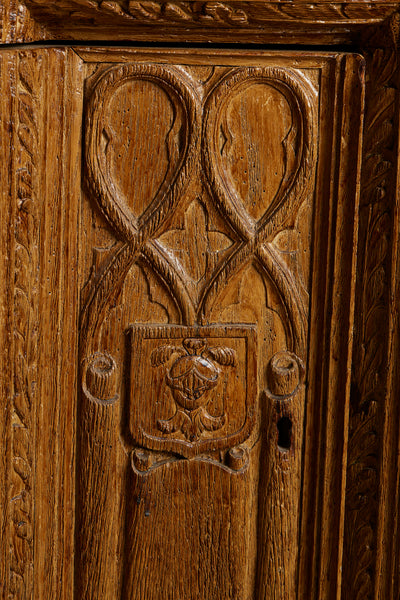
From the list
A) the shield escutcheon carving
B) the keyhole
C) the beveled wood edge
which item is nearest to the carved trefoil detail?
the shield escutcheon carving

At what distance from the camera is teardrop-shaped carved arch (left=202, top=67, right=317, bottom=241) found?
3.82ft

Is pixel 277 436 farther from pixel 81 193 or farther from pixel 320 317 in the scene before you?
pixel 81 193

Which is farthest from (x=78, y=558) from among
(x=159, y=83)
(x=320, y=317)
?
(x=159, y=83)

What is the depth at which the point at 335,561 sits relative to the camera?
1253 mm

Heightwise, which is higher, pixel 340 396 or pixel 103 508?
pixel 340 396

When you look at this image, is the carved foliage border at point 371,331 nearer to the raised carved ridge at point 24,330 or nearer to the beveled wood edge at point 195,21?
the beveled wood edge at point 195,21

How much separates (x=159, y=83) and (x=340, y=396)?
2.21 ft

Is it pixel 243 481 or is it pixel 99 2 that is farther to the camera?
pixel 243 481

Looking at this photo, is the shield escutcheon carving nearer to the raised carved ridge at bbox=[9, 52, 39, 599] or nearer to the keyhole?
the keyhole

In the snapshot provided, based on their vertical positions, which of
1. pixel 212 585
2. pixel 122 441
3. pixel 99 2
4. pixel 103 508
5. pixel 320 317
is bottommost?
pixel 212 585

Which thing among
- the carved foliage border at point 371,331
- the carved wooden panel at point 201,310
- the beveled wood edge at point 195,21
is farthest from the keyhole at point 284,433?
the beveled wood edge at point 195,21

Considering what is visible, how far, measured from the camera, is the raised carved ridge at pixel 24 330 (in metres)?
1.12

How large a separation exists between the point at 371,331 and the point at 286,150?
14.9 inches

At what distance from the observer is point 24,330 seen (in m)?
1.16
